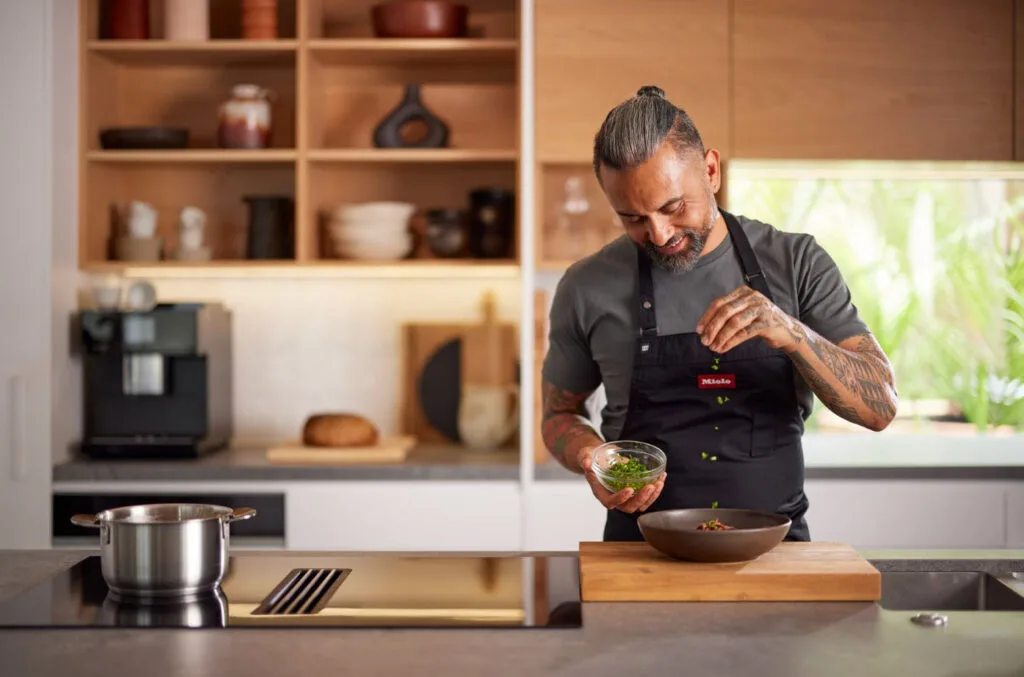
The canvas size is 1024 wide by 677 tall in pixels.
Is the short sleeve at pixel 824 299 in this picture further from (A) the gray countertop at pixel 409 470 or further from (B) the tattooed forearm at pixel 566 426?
(A) the gray countertop at pixel 409 470

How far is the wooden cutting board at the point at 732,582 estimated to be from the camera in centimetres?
167

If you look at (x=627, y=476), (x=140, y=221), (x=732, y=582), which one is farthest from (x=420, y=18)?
(x=732, y=582)

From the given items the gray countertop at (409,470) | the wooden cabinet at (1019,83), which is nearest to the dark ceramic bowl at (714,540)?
the gray countertop at (409,470)

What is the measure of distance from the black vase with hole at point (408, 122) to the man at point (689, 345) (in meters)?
1.50

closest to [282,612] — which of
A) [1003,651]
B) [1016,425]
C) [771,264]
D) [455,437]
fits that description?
[1003,651]

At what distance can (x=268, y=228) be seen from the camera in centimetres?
389

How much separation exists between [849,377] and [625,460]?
0.45m

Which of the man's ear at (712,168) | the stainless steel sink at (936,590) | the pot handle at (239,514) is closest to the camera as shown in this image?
the pot handle at (239,514)

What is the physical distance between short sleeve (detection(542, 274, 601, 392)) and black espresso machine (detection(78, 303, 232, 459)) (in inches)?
62.4

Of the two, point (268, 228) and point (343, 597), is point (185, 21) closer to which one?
point (268, 228)

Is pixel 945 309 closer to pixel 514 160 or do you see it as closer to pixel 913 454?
pixel 913 454

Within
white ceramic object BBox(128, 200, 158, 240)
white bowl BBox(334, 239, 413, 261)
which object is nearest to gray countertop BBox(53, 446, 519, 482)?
white bowl BBox(334, 239, 413, 261)

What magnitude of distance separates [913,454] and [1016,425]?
1.16 ft

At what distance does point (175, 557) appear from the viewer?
1.71 m
